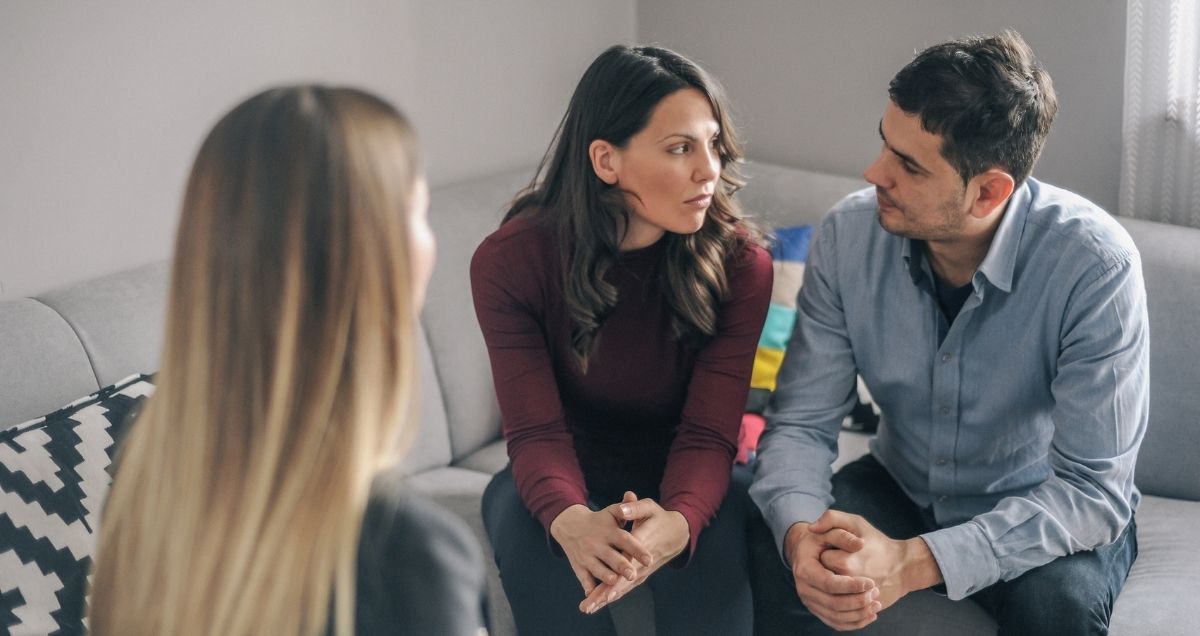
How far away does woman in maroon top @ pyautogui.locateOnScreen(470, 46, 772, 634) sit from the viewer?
1.66m

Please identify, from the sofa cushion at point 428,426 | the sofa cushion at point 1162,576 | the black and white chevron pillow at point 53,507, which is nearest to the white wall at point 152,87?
the black and white chevron pillow at point 53,507

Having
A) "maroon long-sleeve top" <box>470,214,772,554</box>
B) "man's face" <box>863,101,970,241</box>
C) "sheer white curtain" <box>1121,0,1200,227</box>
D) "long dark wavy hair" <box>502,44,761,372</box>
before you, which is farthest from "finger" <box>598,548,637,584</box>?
"sheer white curtain" <box>1121,0,1200,227</box>

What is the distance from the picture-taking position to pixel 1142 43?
2.19 meters

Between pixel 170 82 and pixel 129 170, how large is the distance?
170 mm

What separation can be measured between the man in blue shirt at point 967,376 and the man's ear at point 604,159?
354 mm

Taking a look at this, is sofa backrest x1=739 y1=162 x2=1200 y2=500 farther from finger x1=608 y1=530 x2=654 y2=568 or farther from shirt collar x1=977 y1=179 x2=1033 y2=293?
finger x1=608 y1=530 x2=654 y2=568

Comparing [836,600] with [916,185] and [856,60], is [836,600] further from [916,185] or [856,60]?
[856,60]

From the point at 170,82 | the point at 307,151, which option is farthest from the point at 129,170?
the point at 307,151

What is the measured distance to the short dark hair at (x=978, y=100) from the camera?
5.32ft

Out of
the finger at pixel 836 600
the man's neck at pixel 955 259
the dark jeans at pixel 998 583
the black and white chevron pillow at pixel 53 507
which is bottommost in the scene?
the dark jeans at pixel 998 583

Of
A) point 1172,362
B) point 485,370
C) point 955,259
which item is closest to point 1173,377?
point 1172,362

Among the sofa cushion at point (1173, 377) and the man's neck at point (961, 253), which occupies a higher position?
the man's neck at point (961, 253)

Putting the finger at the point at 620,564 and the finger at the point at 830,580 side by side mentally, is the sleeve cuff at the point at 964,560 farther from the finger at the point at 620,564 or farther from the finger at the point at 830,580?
the finger at the point at 620,564

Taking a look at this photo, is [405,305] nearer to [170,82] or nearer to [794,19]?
[170,82]
